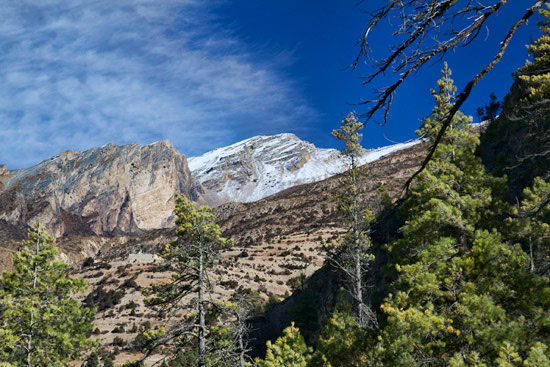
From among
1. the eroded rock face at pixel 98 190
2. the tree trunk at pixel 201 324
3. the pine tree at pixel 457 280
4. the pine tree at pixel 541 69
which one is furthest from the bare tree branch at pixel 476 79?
the eroded rock face at pixel 98 190

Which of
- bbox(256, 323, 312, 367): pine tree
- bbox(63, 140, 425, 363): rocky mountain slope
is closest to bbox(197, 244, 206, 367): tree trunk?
bbox(63, 140, 425, 363): rocky mountain slope

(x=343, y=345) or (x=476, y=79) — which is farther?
(x=343, y=345)

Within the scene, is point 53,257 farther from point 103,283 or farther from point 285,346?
point 103,283

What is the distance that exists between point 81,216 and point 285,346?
171883 mm

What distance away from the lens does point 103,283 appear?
53938 millimetres

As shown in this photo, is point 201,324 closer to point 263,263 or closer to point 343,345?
point 343,345

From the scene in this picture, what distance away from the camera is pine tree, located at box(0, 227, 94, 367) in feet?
45.3

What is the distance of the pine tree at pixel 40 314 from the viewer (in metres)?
13.8

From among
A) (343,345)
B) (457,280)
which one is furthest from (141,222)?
(457,280)

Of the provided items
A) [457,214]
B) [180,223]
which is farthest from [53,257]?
[457,214]

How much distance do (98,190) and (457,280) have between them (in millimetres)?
180401

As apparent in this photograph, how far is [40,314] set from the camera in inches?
558

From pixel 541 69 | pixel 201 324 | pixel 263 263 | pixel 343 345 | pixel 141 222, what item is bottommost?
pixel 343 345

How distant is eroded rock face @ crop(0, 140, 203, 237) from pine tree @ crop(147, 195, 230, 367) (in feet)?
502
